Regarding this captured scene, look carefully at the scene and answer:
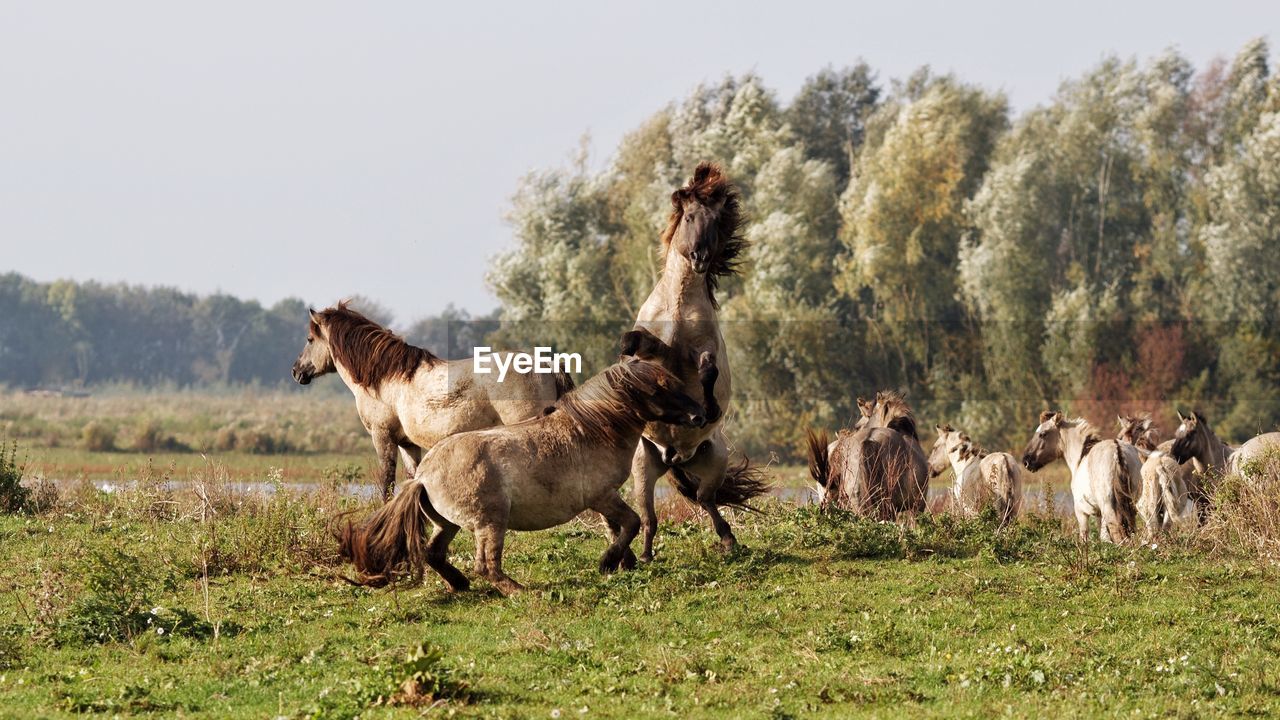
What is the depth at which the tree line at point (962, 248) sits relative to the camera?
4091 centimetres

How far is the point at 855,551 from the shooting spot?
1233 cm

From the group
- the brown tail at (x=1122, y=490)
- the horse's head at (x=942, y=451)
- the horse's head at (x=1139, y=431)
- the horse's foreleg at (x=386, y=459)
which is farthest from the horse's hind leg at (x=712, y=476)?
the horse's head at (x=1139, y=431)

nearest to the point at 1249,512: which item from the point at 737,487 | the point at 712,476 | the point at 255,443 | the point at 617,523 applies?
the point at 737,487

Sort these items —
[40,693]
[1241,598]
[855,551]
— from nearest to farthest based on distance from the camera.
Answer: [40,693] < [1241,598] < [855,551]

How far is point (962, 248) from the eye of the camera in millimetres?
43250

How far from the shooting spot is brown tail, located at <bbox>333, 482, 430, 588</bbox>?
10461mm

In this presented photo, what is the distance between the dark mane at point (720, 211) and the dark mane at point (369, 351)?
2841 millimetres

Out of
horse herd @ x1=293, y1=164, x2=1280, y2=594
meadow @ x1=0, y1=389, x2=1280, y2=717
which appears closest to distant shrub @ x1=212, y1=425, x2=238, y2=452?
meadow @ x1=0, y1=389, x2=1280, y2=717

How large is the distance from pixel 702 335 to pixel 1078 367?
105 ft

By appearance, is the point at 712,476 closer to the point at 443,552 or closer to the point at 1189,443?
the point at 443,552

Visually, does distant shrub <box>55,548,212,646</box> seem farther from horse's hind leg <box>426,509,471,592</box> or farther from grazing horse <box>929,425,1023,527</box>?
grazing horse <box>929,425,1023,527</box>

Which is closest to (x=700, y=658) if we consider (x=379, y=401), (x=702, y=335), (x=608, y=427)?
(x=608, y=427)

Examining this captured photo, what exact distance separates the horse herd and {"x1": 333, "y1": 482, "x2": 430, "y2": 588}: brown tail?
1cm

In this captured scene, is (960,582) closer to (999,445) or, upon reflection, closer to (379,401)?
(379,401)
